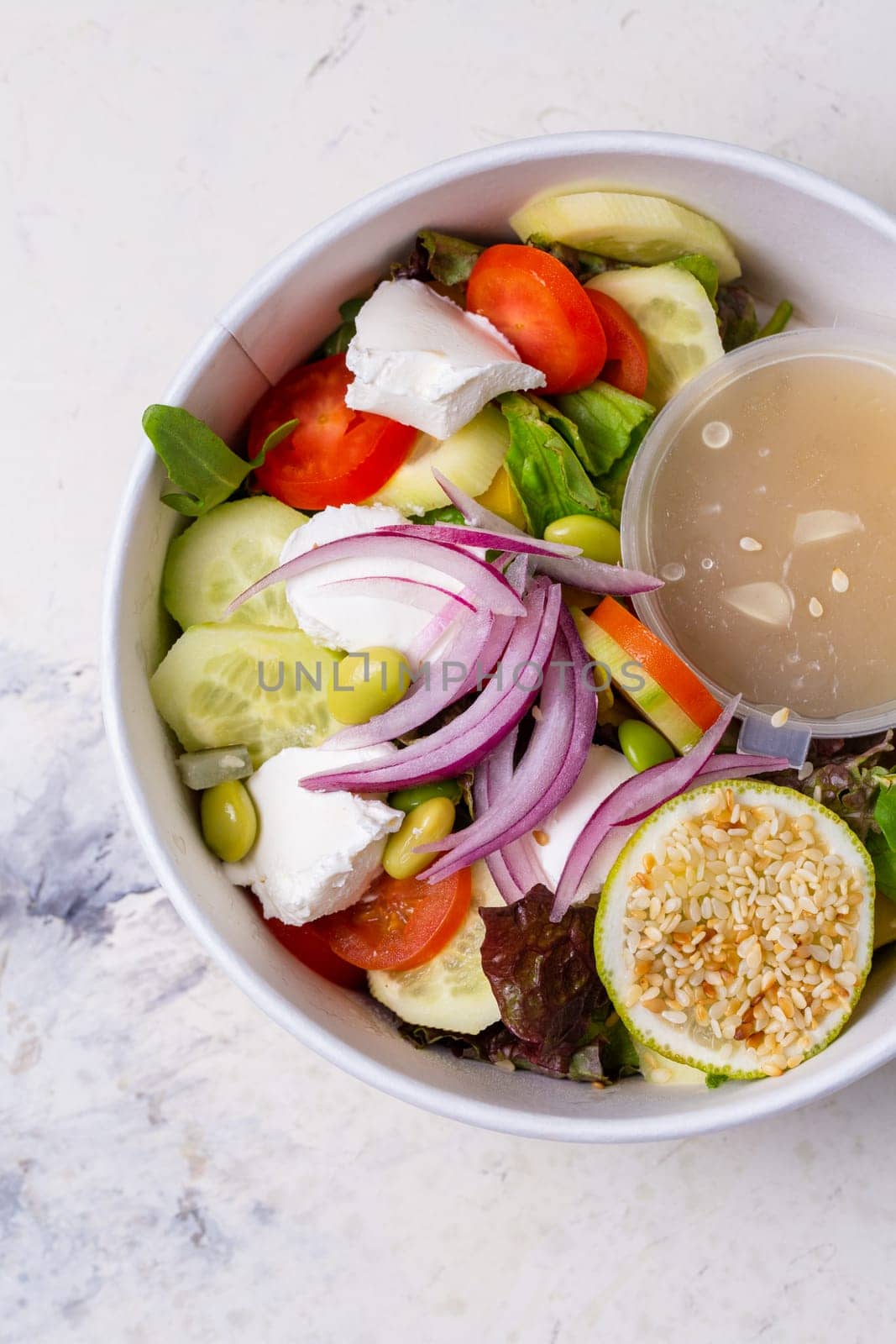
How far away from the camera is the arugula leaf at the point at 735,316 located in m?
1.92

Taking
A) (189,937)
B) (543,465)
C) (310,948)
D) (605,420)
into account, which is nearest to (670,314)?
(605,420)

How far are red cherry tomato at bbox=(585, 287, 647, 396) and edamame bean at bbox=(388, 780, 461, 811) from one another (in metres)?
0.70

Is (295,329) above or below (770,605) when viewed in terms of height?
above

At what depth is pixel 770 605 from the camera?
1831 millimetres

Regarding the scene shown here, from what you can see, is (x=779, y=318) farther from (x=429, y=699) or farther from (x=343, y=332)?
(x=429, y=699)

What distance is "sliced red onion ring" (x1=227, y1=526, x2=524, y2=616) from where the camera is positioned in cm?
170

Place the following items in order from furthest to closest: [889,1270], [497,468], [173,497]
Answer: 1. [889,1270]
2. [497,468]
3. [173,497]

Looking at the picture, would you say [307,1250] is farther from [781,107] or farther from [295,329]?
[781,107]

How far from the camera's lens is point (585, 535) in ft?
5.81

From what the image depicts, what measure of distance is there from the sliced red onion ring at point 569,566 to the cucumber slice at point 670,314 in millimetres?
365

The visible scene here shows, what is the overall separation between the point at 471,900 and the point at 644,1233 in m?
0.72

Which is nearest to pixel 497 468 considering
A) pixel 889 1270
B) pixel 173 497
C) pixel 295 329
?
pixel 295 329

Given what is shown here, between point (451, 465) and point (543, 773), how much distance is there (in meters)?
0.50

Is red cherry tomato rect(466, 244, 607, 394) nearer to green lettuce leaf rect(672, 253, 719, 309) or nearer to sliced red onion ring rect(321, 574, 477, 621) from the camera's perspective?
green lettuce leaf rect(672, 253, 719, 309)
